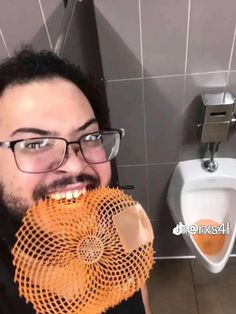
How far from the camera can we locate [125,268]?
0.55 meters

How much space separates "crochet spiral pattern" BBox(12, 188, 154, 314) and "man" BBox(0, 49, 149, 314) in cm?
7

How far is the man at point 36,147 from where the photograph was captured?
615 millimetres

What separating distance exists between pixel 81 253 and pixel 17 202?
0.20 metres

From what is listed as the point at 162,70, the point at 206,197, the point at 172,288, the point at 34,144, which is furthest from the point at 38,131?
the point at 172,288

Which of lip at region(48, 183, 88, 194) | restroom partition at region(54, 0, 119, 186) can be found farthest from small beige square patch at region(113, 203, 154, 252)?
restroom partition at region(54, 0, 119, 186)

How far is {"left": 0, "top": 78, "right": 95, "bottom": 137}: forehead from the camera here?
0.61 m

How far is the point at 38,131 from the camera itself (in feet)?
2.01

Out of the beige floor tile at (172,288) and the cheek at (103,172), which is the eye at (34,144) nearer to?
the cheek at (103,172)

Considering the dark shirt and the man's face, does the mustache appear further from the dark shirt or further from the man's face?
the dark shirt

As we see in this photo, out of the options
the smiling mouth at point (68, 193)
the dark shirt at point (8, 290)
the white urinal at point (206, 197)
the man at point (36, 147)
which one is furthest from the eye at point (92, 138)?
the white urinal at point (206, 197)

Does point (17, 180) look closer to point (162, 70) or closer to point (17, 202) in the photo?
point (17, 202)

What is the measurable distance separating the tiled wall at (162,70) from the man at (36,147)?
32cm

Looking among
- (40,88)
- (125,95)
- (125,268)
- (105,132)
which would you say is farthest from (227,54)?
(125,268)

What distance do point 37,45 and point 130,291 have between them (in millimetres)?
841
